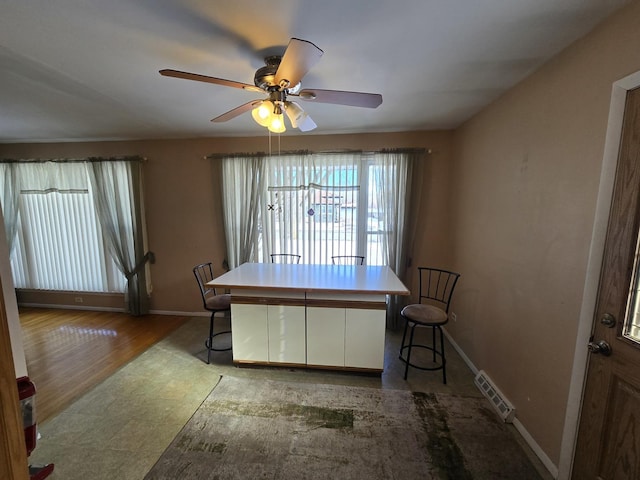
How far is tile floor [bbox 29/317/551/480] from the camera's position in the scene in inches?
65.5

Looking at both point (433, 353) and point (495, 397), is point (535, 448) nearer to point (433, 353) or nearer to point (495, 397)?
point (495, 397)

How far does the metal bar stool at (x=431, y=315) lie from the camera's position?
2.36m

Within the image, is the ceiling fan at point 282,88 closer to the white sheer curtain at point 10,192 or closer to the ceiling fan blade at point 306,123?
the ceiling fan blade at point 306,123

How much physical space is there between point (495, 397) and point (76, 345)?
175 inches

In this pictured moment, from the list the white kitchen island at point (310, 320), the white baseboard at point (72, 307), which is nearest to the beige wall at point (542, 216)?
the white kitchen island at point (310, 320)

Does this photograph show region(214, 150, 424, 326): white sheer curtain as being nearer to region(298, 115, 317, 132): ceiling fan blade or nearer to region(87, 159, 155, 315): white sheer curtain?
region(298, 115, 317, 132): ceiling fan blade

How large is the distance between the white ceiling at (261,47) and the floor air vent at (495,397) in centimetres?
246

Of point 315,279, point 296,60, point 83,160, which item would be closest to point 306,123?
point 296,60

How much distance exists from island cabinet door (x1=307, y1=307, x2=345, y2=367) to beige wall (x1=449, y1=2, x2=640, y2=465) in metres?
1.33

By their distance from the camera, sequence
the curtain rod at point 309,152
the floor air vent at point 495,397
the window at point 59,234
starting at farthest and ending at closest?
the window at point 59,234 < the curtain rod at point 309,152 < the floor air vent at point 495,397

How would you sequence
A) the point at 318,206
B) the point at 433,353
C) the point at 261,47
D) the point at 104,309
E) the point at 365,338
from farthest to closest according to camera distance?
the point at 104,309
the point at 318,206
the point at 433,353
the point at 365,338
the point at 261,47

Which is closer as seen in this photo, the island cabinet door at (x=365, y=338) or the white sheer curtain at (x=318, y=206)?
the island cabinet door at (x=365, y=338)

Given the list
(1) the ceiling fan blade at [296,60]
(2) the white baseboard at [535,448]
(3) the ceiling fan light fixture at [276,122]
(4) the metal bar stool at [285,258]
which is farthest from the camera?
(4) the metal bar stool at [285,258]

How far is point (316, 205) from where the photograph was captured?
350 centimetres
